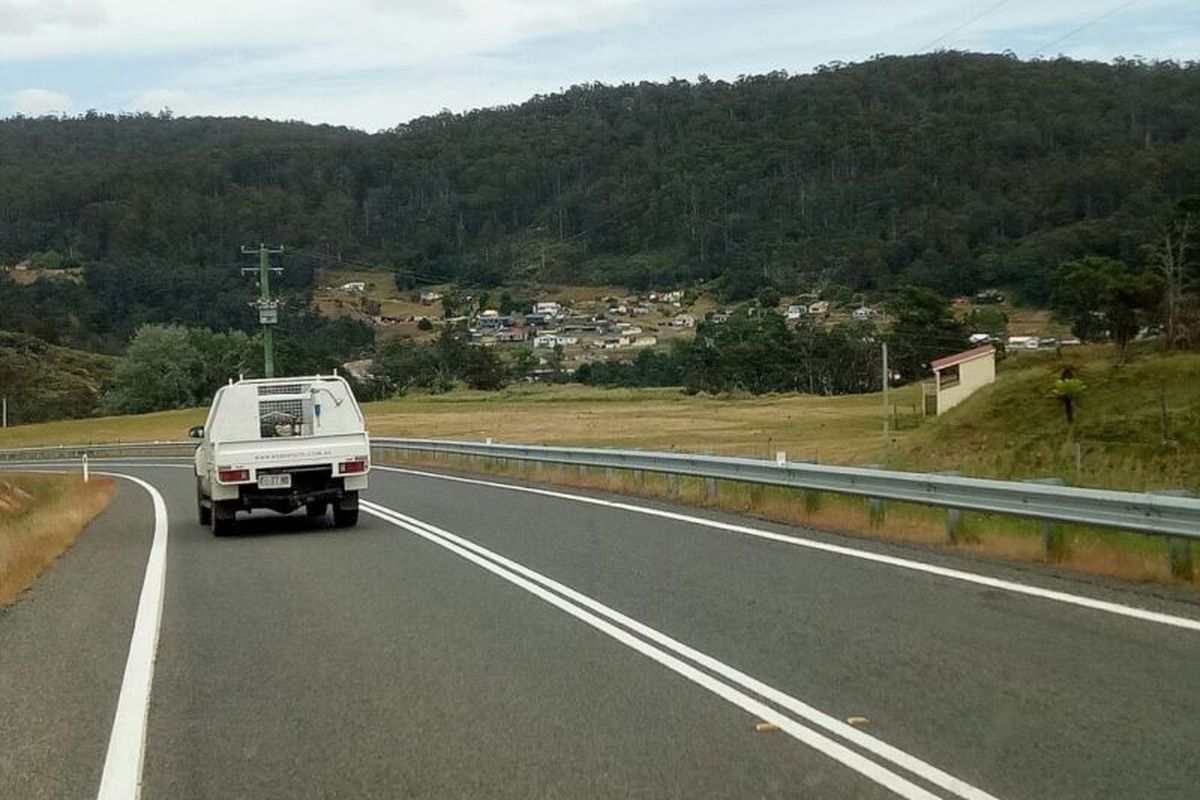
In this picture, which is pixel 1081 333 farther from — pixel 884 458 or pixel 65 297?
pixel 65 297

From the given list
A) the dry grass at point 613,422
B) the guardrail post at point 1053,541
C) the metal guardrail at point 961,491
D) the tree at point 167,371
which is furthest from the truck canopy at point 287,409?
the tree at point 167,371

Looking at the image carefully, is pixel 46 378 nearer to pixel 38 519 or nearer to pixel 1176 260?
pixel 1176 260

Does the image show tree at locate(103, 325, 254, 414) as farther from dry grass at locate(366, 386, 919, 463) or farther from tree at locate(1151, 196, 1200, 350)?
tree at locate(1151, 196, 1200, 350)

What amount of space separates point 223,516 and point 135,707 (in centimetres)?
1103

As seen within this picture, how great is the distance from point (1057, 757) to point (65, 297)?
167 meters

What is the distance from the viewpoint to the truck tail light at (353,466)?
18.4 m

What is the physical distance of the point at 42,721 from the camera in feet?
24.7

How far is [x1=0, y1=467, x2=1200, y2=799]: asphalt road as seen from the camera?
6043 mm

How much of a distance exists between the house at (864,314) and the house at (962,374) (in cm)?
4250

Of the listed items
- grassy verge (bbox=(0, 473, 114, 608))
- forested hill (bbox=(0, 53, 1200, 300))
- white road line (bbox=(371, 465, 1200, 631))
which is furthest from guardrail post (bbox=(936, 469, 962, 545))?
forested hill (bbox=(0, 53, 1200, 300))

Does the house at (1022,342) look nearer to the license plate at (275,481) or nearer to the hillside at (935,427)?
the hillside at (935,427)

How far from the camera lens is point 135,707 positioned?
25.4ft

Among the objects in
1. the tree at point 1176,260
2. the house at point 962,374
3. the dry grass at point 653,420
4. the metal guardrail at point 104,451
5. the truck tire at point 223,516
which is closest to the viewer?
the truck tire at point 223,516

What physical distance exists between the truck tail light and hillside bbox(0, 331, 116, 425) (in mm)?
106048
